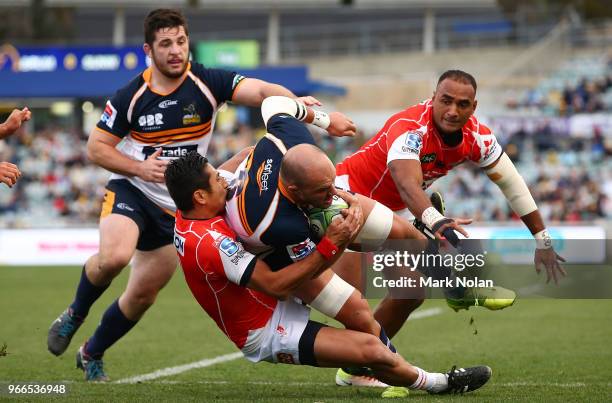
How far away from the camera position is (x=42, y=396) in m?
6.84

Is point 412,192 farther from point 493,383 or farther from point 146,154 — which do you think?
point 146,154

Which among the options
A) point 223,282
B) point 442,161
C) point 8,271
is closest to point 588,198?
point 8,271

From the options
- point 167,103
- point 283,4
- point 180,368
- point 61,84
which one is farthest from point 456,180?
point 283,4

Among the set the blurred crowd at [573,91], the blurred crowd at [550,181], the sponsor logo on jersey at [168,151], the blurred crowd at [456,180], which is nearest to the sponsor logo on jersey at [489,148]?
the sponsor logo on jersey at [168,151]

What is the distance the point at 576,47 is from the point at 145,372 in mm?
29305

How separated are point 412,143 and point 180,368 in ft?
9.99

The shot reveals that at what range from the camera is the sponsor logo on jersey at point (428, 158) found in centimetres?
742

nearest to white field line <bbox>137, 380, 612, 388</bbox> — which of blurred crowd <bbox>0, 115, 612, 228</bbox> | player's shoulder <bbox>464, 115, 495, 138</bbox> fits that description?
player's shoulder <bbox>464, 115, 495, 138</bbox>

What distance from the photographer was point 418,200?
692 centimetres

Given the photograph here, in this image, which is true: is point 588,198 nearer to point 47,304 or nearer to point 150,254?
point 47,304

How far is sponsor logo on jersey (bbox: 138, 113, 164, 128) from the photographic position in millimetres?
7852

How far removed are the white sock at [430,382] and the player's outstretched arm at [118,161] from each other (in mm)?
2433

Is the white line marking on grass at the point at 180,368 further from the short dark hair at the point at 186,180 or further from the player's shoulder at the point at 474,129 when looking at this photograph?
the player's shoulder at the point at 474,129

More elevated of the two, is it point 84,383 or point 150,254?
point 150,254
